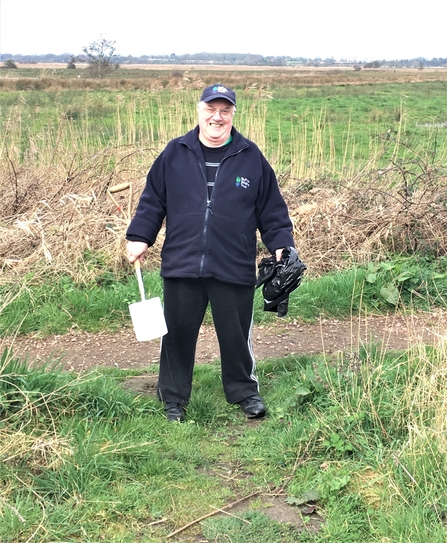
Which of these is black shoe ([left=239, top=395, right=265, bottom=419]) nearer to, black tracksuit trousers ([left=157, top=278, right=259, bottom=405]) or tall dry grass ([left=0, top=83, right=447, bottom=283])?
Result: black tracksuit trousers ([left=157, top=278, right=259, bottom=405])

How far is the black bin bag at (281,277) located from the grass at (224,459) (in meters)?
0.49

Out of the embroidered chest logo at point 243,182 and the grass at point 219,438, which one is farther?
the embroidered chest logo at point 243,182

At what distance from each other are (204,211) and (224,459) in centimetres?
137

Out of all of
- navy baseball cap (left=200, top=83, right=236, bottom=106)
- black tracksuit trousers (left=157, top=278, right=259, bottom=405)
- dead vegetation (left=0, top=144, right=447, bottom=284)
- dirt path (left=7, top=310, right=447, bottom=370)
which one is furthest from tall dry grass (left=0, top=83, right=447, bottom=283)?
navy baseball cap (left=200, top=83, right=236, bottom=106)

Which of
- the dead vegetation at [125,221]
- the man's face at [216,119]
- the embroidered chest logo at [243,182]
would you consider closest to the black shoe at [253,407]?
the embroidered chest logo at [243,182]

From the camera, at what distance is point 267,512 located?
9.43 feet

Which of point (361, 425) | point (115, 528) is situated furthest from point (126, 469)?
point (361, 425)

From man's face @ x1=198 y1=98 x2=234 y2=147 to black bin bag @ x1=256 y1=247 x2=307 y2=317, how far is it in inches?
29.9

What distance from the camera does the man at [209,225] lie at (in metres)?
3.43

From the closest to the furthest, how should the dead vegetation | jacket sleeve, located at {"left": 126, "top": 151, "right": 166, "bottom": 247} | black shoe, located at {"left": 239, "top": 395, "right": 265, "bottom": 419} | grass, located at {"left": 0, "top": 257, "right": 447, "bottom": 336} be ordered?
jacket sleeve, located at {"left": 126, "top": 151, "right": 166, "bottom": 247}
black shoe, located at {"left": 239, "top": 395, "right": 265, "bottom": 419}
grass, located at {"left": 0, "top": 257, "right": 447, "bottom": 336}
the dead vegetation

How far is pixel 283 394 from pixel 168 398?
2.48ft

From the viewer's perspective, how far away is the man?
343cm

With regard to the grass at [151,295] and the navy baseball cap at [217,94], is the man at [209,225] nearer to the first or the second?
the navy baseball cap at [217,94]

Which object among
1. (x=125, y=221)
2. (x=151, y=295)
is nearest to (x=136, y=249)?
(x=151, y=295)
